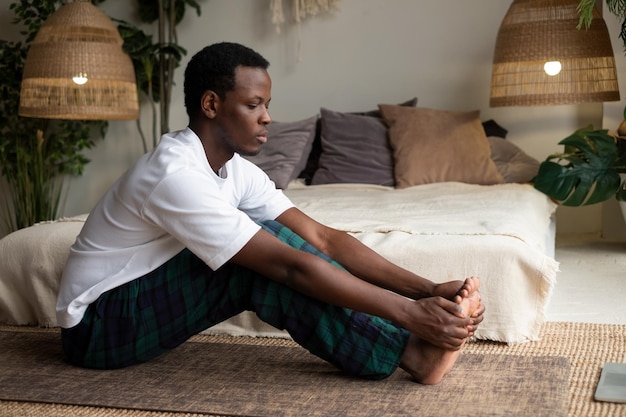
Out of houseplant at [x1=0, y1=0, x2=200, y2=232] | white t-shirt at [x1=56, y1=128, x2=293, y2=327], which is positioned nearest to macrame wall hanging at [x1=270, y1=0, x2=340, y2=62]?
houseplant at [x1=0, y1=0, x2=200, y2=232]

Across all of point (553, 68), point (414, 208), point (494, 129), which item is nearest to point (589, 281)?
point (414, 208)

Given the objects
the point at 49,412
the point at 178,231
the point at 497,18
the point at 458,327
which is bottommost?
the point at 49,412

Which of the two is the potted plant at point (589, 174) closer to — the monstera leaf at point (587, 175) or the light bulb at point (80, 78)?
the monstera leaf at point (587, 175)

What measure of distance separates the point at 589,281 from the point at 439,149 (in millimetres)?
1101

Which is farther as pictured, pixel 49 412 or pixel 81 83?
pixel 81 83

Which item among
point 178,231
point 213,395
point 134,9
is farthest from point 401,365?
point 134,9

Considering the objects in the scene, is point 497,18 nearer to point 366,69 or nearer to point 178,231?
point 366,69

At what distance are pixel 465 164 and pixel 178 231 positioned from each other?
2475 mm

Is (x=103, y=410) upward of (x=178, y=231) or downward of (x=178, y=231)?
downward

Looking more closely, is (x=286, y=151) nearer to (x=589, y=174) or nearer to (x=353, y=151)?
(x=353, y=151)

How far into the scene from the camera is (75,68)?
4.50m

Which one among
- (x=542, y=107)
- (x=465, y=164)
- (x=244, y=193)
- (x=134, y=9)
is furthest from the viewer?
(x=134, y=9)

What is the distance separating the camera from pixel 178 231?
2217mm

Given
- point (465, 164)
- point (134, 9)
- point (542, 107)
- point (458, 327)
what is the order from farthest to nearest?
point (134, 9) < point (542, 107) < point (465, 164) < point (458, 327)
